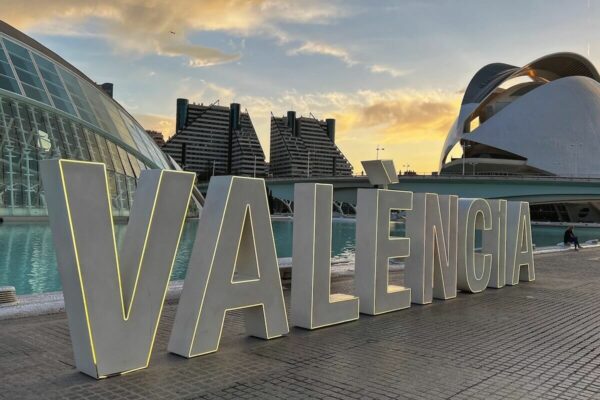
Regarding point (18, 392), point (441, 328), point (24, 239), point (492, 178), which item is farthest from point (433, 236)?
point (492, 178)

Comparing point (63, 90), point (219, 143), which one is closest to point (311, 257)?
point (63, 90)

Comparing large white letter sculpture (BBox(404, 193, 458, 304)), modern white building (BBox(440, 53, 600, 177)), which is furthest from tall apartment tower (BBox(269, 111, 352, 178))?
large white letter sculpture (BBox(404, 193, 458, 304))

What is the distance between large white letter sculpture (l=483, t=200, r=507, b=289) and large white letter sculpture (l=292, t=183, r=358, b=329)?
5.15 meters

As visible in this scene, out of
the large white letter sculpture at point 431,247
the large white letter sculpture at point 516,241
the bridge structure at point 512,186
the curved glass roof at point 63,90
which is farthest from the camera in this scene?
the bridge structure at point 512,186

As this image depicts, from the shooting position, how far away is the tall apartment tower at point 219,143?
133750mm

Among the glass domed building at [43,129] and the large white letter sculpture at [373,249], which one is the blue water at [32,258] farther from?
the large white letter sculpture at [373,249]

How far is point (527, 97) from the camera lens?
73.2m

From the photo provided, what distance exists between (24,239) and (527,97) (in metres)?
68.6

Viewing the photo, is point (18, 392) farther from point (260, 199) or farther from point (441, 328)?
point (441, 328)

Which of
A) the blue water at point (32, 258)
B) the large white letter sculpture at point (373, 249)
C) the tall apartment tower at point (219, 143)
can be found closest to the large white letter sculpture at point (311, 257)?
the large white letter sculpture at point (373, 249)

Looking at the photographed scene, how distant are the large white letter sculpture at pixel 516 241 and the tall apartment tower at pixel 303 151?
361 feet

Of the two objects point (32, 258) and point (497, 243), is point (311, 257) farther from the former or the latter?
point (32, 258)

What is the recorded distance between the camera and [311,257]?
7203mm

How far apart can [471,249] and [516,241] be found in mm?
2226
